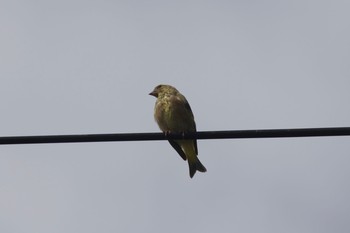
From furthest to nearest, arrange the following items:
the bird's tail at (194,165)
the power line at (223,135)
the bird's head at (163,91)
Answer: the bird's tail at (194,165), the bird's head at (163,91), the power line at (223,135)

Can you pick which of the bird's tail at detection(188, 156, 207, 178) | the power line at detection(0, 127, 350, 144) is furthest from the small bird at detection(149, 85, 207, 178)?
the power line at detection(0, 127, 350, 144)

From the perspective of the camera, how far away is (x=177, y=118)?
378 inches

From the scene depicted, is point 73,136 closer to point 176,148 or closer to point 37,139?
point 37,139

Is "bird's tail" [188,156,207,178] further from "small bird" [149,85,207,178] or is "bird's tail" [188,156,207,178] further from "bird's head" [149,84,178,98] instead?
"bird's head" [149,84,178,98]

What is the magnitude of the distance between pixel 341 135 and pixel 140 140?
4.92 feet

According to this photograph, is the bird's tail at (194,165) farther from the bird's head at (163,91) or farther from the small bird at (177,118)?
the bird's head at (163,91)

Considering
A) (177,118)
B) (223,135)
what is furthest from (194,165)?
(223,135)

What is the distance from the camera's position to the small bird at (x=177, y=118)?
31.6ft

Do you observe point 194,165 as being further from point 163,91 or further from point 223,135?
point 223,135

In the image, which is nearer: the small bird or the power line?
the power line

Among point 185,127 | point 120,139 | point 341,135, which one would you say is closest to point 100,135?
point 120,139

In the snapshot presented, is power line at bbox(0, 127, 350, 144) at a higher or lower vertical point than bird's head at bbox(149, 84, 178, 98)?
lower

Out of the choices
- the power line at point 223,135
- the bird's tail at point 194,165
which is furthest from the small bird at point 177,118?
the power line at point 223,135

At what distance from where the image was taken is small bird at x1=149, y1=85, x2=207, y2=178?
9625 millimetres
